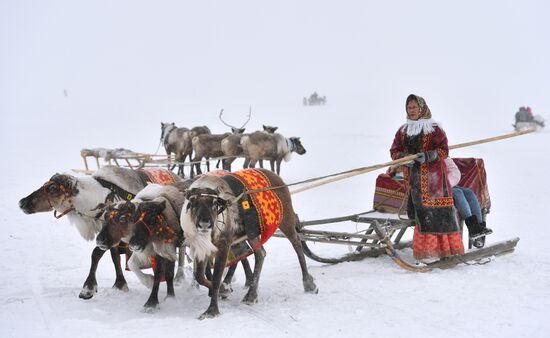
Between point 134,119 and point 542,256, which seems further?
point 134,119

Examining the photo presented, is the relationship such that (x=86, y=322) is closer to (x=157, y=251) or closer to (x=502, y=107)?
(x=157, y=251)

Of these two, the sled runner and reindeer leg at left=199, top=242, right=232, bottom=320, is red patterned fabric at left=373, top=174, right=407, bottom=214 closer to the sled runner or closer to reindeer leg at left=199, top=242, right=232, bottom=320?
the sled runner

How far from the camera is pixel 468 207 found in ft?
20.2

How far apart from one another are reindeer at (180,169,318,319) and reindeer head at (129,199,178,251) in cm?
30

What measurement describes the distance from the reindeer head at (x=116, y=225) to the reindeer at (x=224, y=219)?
0.53 meters

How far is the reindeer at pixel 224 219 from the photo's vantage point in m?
4.50

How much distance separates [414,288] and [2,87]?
67.7m

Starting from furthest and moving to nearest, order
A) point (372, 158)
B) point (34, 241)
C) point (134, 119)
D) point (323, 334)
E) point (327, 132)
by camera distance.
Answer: point (134, 119) < point (327, 132) < point (372, 158) < point (34, 241) < point (323, 334)

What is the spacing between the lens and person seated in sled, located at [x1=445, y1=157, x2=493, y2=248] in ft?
19.9

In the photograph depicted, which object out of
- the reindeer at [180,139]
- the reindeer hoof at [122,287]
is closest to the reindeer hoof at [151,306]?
the reindeer hoof at [122,287]

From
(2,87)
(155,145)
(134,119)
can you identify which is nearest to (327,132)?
(155,145)

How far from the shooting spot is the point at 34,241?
785 cm

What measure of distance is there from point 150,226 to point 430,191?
9.64 feet

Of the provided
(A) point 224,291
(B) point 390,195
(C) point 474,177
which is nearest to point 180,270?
(A) point 224,291
